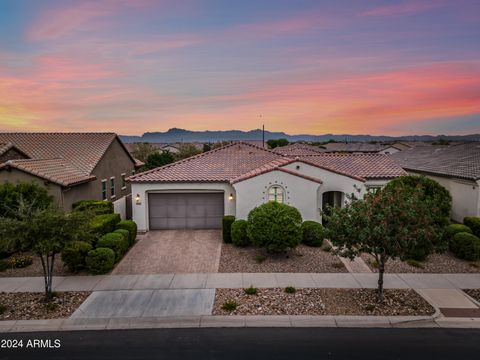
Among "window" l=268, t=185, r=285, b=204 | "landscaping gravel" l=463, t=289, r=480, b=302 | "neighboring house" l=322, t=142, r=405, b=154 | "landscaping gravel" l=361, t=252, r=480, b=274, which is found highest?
"neighboring house" l=322, t=142, r=405, b=154

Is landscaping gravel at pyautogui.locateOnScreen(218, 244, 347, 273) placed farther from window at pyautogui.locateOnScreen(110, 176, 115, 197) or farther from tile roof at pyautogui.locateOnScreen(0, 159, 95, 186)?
window at pyautogui.locateOnScreen(110, 176, 115, 197)

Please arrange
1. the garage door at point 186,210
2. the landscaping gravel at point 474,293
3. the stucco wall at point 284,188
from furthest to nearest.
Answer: the garage door at point 186,210
the stucco wall at point 284,188
the landscaping gravel at point 474,293

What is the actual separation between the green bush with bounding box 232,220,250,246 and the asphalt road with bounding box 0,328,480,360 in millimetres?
7068

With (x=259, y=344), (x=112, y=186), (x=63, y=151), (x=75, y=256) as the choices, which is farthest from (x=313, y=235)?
(x=63, y=151)

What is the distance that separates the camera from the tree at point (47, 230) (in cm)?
921

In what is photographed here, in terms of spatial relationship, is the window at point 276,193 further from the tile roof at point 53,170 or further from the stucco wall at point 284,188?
the tile roof at point 53,170

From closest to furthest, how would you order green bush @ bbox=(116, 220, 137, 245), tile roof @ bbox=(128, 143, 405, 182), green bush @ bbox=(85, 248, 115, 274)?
green bush @ bbox=(85, 248, 115, 274) → green bush @ bbox=(116, 220, 137, 245) → tile roof @ bbox=(128, 143, 405, 182)

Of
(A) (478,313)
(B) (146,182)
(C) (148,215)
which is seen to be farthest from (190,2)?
(A) (478,313)

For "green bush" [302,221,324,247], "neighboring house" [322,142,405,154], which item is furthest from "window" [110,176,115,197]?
"neighboring house" [322,142,405,154]

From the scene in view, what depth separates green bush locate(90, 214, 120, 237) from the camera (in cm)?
1450

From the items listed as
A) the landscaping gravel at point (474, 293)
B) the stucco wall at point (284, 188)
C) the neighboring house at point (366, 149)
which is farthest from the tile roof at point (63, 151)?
the neighboring house at point (366, 149)

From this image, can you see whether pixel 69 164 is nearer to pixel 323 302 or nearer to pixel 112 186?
pixel 112 186

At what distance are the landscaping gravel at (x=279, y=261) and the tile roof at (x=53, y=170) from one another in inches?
401

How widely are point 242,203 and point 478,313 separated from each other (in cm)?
1093
